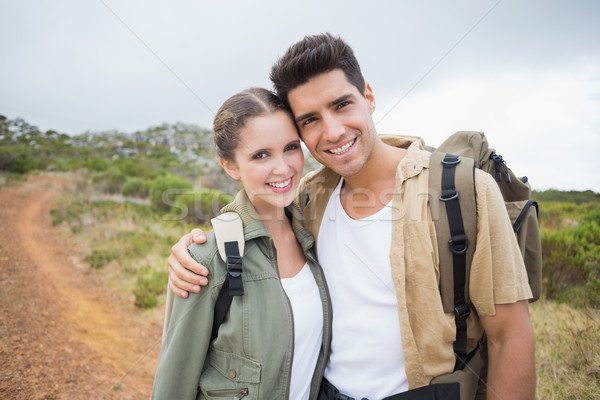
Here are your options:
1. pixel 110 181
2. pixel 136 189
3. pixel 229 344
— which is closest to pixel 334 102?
pixel 229 344

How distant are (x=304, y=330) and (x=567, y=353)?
3.50m

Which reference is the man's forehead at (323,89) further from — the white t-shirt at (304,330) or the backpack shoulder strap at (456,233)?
the white t-shirt at (304,330)

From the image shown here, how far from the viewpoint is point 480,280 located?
1635mm

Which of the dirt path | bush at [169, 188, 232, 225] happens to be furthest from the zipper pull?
bush at [169, 188, 232, 225]

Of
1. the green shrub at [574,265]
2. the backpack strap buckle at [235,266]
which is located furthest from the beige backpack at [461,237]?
the green shrub at [574,265]

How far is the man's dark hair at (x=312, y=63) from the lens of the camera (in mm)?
2105

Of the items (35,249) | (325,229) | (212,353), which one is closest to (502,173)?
(325,229)

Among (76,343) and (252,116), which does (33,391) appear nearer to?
(76,343)

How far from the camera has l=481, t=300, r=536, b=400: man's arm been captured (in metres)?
1.65

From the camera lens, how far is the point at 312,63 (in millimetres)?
2111

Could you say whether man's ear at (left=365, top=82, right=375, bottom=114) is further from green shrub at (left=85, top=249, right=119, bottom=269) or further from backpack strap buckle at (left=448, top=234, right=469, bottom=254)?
green shrub at (left=85, top=249, right=119, bottom=269)

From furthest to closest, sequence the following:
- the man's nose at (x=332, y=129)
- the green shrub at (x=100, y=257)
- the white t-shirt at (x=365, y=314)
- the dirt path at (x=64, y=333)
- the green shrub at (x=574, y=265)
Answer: the green shrub at (x=100, y=257)
the green shrub at (x=574, y=265)
the dirt path at (x=64, y=333)
the man's nose at (x=332, y=129)
the white t-shirt at (x=365, y=314)

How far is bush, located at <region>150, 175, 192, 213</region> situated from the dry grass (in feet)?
35.6

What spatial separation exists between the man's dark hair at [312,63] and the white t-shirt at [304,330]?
3.91 feet
